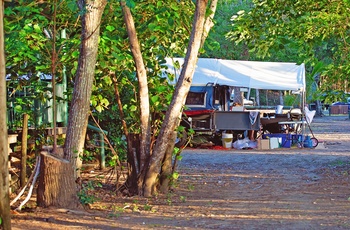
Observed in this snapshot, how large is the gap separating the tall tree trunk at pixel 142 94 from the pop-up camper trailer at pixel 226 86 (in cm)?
1010

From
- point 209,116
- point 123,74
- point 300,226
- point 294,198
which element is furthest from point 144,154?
point 209,116

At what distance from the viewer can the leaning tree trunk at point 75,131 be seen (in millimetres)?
8719

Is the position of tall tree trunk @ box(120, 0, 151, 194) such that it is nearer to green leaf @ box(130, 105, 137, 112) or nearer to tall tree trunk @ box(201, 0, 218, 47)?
green leaf @ box(130, 105, 137, 112)

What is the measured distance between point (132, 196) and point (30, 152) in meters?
2.82

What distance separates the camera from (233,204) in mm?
10102

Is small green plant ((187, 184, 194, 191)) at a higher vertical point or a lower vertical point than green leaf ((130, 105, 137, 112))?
lower

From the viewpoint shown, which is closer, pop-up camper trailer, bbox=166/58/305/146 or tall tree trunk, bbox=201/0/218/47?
tall tree trunk, bbox=201/0/218/47

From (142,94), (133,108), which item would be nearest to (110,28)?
(142,94)

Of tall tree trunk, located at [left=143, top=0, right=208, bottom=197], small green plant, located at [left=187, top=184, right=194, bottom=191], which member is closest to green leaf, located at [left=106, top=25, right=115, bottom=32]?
tall tree trunk, located at [left=143, top=0, right=208, bottom=197]

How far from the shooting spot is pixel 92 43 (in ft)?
29.5

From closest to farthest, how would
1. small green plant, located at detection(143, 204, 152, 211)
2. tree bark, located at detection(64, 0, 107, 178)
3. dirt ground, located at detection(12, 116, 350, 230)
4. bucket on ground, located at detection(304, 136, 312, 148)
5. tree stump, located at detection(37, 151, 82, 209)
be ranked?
1. dirt ground, located at detection(12, 116, 350, 230)
2. tree stump, located at detection(37, 151, 82, 209)
3. tree bark, located at detection(64, 0, 107, 178)
4. small green plant, located at detection(143, 204, 152, 211)
5. bucket on ground, located at detection(304, 136, 312, 148)

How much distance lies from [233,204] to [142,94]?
7.63ft

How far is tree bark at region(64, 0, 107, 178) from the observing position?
29.4ft

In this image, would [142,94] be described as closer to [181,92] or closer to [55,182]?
[181,92]
